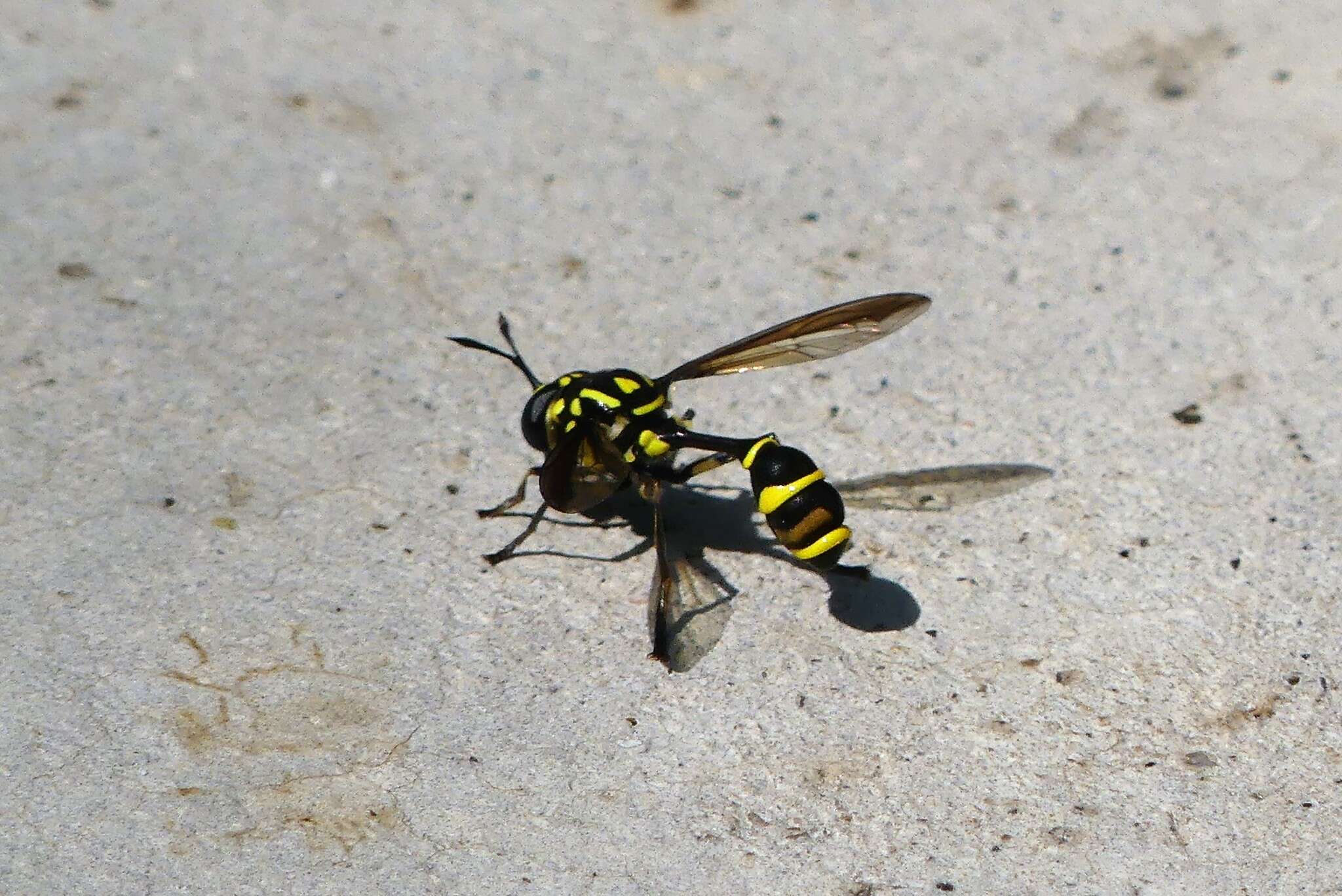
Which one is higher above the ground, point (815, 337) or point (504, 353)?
point (815, 337)

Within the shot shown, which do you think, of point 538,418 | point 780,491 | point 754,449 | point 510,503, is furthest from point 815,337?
point 510,503

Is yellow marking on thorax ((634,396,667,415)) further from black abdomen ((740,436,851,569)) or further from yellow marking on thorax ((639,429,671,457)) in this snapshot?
black abdomen ((740,436,851,569))

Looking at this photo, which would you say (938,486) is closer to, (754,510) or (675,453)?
Answer: (754,510)

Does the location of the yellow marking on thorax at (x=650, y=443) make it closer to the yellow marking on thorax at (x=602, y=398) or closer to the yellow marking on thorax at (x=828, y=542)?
the yellow marking on thorax at (x=602, y=398)

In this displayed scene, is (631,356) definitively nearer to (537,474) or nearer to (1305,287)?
(537,474)

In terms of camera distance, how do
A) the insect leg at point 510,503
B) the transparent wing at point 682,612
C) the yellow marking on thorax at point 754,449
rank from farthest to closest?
the insect leg at point 510,503
the yellow marking on thorax at point 754,449
the transparent wing at point 682,612

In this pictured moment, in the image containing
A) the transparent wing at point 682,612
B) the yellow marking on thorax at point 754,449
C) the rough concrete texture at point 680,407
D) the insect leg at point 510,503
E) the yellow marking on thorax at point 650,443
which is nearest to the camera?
the rough concrete texture at point 680,407

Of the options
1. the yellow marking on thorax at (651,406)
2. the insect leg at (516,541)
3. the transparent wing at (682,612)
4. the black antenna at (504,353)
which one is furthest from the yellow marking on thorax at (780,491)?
the black antenna at (504,353)
